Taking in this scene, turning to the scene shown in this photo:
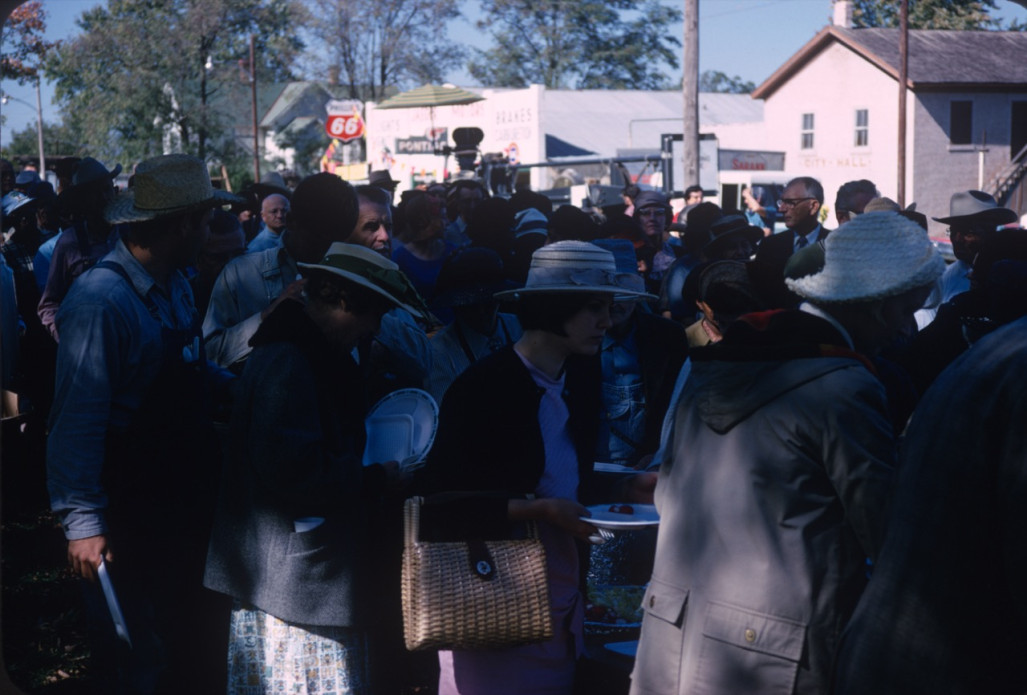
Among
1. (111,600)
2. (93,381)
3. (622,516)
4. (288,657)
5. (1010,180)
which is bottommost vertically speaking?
(288,657)

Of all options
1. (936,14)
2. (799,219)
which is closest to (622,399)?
(799,219)

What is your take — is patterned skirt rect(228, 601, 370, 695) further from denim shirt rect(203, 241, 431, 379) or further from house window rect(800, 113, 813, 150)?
house window rect(800, 113, 813, 150)

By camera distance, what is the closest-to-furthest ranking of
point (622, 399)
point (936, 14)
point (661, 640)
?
point (661, 640) → point (622, 399) → point (936, 14)

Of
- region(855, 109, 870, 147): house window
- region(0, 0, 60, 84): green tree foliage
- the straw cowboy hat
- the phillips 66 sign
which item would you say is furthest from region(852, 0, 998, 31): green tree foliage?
the straw cowboy hat

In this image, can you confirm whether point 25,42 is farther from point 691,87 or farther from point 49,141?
point 49,141

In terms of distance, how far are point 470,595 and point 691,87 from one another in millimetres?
18279

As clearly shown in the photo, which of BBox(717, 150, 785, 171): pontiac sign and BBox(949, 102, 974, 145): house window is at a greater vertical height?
BBox(949, 102, 974, 145): house window

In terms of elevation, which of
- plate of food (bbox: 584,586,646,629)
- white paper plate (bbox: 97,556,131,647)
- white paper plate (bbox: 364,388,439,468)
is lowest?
plate of food (bbox: 584,586,646,629)

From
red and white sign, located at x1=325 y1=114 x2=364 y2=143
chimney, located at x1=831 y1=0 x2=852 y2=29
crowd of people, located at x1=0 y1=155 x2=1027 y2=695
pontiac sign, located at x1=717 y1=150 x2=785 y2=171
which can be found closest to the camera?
crowd of people, located at x1=0 y1=155 x2=1027 y2=695

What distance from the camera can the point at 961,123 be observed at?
33625 millimetres

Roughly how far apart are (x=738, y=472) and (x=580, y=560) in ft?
3.85

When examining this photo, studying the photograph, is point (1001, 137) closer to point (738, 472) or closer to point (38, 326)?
point (38, 326)

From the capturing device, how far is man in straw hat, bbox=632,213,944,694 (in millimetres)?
2498

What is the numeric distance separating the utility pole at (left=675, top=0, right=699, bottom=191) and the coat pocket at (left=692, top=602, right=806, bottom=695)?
18.1 meters
